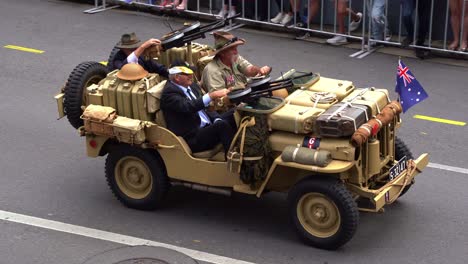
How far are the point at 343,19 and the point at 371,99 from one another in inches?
268

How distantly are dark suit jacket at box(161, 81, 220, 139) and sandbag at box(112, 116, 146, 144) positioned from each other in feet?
0.96

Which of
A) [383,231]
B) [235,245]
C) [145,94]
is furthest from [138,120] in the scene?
[383,231]

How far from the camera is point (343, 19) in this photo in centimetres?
1550

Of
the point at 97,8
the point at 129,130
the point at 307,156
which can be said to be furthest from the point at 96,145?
the point at 97,8

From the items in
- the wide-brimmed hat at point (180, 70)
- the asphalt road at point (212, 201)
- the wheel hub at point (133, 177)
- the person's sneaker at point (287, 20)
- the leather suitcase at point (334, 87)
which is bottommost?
the asphalt road at point (212, 201)

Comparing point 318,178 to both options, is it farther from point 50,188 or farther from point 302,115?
point 50,188

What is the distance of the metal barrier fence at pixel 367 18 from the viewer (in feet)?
48.0

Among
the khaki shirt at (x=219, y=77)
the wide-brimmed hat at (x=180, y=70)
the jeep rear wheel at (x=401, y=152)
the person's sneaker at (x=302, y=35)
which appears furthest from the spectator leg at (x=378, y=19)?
the wide-brimmed hat at (x=180, y=70)

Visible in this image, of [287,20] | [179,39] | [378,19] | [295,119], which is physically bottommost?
[287,20]

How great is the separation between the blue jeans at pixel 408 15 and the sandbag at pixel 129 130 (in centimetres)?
688

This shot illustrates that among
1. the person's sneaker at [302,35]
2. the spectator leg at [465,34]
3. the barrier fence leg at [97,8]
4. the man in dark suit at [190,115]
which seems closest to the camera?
the man in dark suit at [190,115]

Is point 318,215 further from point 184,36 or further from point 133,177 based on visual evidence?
point 184,36

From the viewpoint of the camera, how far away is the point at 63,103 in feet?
32.5

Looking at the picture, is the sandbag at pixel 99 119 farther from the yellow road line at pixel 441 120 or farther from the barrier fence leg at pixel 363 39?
the barrier fence leg at pixel 363 39
